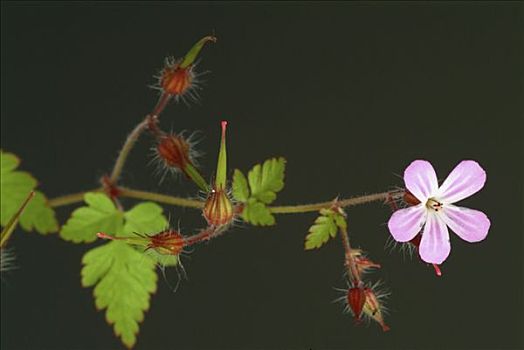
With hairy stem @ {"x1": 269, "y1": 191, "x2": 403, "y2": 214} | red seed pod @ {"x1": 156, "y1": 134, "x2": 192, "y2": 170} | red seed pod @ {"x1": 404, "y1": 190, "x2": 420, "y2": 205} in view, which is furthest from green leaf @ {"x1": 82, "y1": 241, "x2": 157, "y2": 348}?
red seed pod @ {"x1": 404, "y1": 190, "x2": 420, "y2": 205}

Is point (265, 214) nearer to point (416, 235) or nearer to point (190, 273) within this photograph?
point (416, 235)

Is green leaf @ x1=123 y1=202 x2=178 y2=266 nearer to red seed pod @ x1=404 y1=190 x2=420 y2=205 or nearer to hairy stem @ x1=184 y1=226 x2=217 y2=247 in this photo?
hairy stem @ x1=184 y1=226 x2=217 y2=247

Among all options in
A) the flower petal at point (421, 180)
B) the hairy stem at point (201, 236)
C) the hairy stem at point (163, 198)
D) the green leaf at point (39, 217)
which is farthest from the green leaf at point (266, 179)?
the green leaf at point (39, 217)

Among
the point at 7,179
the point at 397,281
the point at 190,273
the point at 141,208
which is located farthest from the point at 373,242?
the point at 7,179

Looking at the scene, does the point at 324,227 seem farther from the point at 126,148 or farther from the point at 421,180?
the point at 126,148

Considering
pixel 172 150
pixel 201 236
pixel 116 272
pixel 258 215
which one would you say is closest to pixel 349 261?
pixel 258 215
